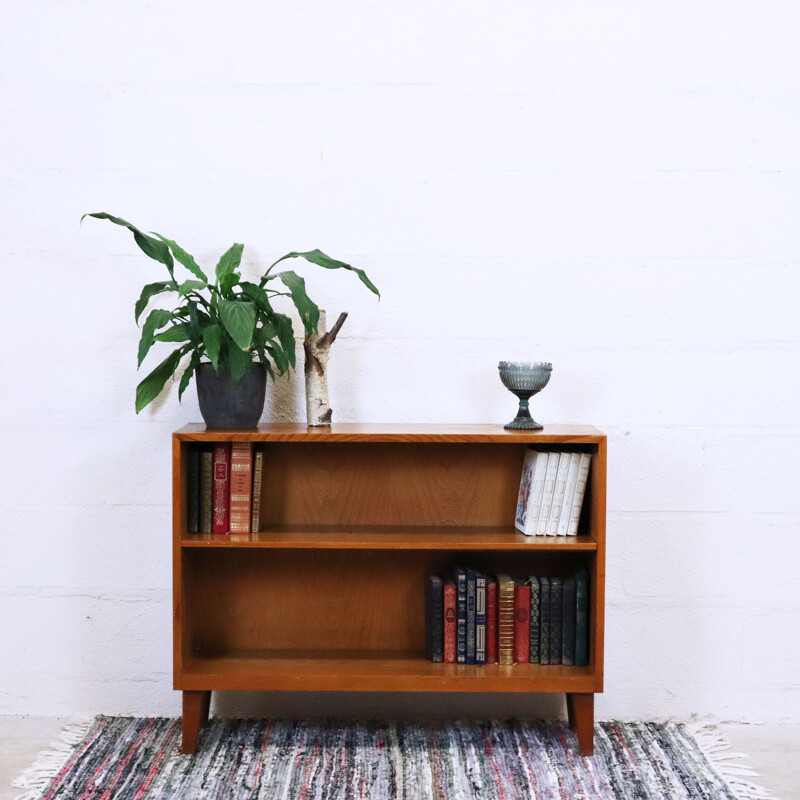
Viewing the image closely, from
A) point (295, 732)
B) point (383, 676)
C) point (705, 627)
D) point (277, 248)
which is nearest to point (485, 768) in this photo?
point (383, 676)

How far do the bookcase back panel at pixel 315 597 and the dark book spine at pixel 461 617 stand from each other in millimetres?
169

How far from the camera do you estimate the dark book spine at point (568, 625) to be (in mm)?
2252

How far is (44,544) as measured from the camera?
97.6 inches

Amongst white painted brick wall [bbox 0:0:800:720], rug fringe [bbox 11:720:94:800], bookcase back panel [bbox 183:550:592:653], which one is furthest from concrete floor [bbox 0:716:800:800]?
bookcase back panel [bbox 183:550:592:653]

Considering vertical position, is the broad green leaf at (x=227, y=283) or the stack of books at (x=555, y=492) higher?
the broad green leaf at (x=227, y=283)

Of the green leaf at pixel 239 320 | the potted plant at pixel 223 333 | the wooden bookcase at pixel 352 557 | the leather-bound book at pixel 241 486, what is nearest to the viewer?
the green leaf at pixel 239 320

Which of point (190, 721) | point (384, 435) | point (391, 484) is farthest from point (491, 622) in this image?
point (190, 721)

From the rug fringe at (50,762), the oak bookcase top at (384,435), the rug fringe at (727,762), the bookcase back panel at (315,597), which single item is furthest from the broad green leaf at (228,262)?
the rug fringe at (727,762)

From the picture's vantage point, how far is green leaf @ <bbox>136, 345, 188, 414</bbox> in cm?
216

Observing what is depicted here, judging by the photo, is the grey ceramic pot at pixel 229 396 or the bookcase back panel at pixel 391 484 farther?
the bookcase back panel at pixel 391 484

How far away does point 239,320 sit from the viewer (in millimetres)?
2041

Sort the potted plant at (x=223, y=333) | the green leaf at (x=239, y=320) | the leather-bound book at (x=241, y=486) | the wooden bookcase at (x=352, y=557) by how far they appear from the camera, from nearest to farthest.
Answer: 1. the green leaf at (x=239, y=320)
2. the potted plant at (x=223, y=333)
3. the leather-bound book at (x=241, y=486)
4. the wooden bookcase at (x=352, y=557)

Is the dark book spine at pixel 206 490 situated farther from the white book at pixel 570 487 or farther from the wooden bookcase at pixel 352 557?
the white book at pixel 570 487

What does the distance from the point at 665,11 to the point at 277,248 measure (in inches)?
47.0
